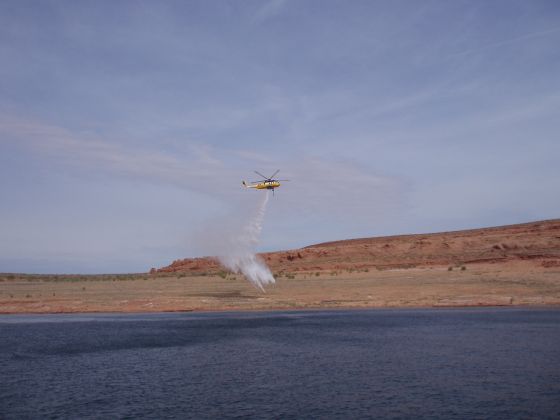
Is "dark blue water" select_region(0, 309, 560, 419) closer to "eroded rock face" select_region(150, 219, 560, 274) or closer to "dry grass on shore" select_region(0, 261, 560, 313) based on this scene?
"dry grass on shore" select_region(0, 261, 560, 313)

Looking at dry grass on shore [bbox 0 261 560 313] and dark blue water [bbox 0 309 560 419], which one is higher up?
Result: dry grass on shore [bbox 0 261 560 313]

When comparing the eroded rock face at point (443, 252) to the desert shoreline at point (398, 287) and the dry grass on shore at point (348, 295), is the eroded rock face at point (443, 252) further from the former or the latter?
the dry grass on shore at point (348, 295)

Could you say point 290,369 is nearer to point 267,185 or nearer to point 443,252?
point 267,185

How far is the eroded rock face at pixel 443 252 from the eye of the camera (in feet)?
278

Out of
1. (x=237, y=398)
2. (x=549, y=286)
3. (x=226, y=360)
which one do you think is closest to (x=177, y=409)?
(x=237, y=398)

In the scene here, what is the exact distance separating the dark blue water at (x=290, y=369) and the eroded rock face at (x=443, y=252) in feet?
136

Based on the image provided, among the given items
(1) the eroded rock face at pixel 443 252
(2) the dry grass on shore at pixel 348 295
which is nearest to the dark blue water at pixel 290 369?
(2) the dry grass on shore at pixel 348 295

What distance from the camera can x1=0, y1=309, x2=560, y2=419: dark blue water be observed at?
776 inches

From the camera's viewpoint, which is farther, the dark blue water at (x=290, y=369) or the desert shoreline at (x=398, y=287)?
the desert shoreline at (x=398, y=287)

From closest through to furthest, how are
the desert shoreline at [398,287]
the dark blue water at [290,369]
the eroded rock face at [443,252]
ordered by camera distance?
the dark blue water at [290,369] < the desert shoreline at [398,287] < the eroded rock face at [443,252]

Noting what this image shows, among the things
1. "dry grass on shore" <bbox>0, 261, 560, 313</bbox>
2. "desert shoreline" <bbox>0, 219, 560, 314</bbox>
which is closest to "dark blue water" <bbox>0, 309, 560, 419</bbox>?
"dry grass on shore" <bbox>0, 261, 560, 313</bbox>

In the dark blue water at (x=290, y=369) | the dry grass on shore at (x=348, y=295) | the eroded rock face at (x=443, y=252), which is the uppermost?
the eroded rock face at (x=443, y=252)

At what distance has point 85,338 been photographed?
38250 mm

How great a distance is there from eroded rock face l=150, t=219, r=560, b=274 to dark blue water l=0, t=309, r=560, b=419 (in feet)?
136
